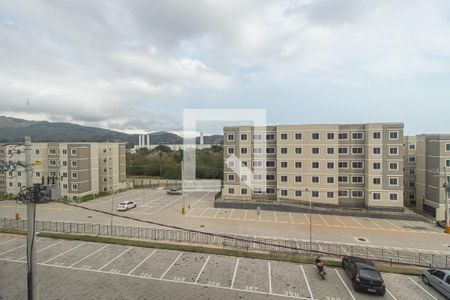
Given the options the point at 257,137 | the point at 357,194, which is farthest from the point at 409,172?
the point at 257,137

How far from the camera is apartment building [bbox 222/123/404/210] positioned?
24609 millimetres

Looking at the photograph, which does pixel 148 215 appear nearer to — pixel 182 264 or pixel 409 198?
pixel 182 264

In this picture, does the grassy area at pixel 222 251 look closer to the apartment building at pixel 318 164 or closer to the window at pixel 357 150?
the apartment building at pixel 318 164

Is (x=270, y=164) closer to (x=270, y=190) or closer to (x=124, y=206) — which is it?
(x=270, y=190)

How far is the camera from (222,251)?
13.4m

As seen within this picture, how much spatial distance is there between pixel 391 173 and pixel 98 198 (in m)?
34.7

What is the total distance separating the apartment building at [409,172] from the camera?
30047mm

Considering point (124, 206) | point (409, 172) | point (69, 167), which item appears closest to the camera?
point (124, 206)

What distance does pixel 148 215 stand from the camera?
23.3m

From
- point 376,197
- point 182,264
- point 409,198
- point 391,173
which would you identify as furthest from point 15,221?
point 409,198

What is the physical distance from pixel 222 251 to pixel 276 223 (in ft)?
29.2

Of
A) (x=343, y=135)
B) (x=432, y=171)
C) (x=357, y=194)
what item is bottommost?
(x=357, y=194)

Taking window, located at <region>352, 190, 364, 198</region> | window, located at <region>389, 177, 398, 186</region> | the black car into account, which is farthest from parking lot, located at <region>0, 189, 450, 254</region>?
the black car

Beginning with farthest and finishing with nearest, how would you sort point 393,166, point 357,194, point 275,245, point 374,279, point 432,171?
point 357,194, point 432,171, point 393,166, point 275,245, point 374,279
